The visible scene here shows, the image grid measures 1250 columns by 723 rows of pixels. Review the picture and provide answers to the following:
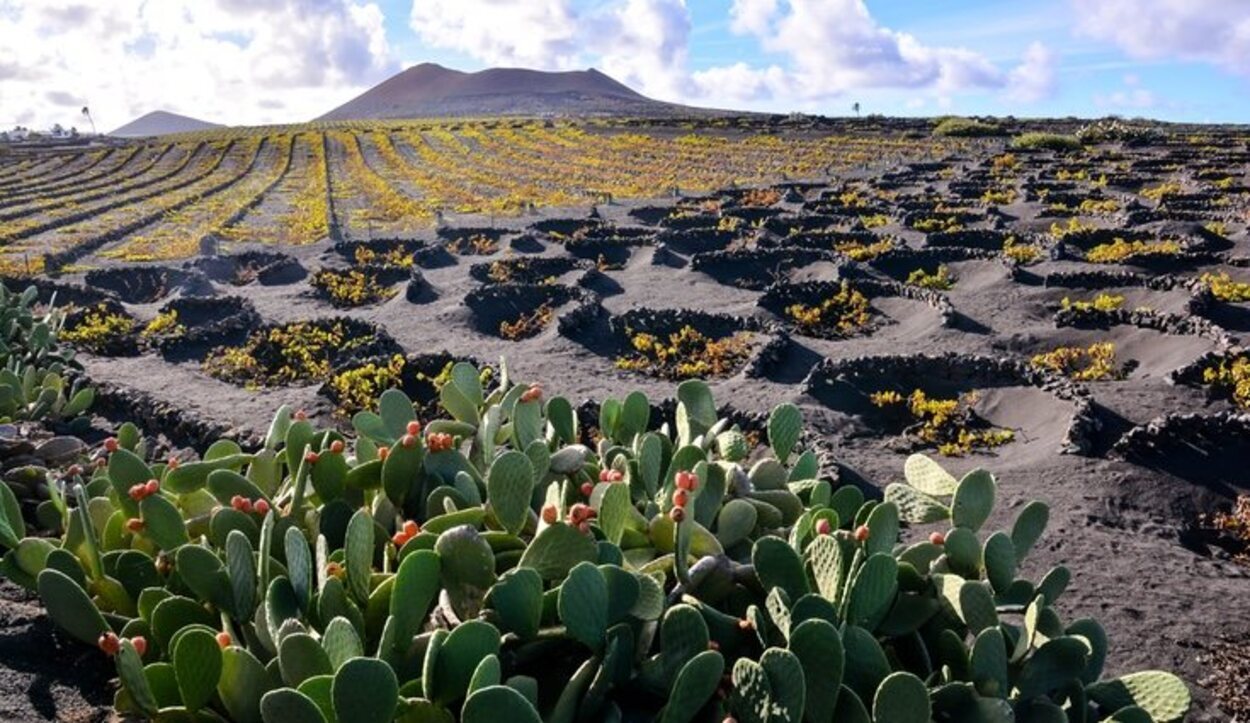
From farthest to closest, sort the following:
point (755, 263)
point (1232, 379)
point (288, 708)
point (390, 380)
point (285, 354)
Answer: point (755, 263), point (285, 354), point (390, 380), point (1232, 379), point (288, 708)

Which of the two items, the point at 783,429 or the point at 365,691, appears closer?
the point at 365,691

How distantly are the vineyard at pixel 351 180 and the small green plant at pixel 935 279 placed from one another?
10.9m

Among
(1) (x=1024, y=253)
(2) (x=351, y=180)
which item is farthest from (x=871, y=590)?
(2) (x=351, y=180)

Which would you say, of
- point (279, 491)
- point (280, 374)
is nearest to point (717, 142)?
point (280, 374)

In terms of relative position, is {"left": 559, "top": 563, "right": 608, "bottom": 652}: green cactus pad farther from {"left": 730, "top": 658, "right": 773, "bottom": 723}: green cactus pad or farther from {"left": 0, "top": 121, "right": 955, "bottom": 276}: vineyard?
{"left": 0, "top": 121, "right": 955, "bottom": 276}: vineyard

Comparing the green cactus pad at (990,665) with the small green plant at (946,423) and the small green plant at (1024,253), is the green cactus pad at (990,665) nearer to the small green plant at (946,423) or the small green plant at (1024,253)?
the small green plant at (946,423)

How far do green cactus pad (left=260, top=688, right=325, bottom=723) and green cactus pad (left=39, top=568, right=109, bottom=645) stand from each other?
3.55 feet

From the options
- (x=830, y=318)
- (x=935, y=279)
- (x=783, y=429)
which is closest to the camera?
(x=783, y=429)

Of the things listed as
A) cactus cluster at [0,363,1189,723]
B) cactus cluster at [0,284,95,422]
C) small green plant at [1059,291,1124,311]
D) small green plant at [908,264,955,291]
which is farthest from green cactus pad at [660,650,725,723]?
small green plant at [908,264,955,291]

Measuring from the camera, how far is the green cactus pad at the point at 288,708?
2324 millimetres

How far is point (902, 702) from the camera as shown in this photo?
96.6 inches

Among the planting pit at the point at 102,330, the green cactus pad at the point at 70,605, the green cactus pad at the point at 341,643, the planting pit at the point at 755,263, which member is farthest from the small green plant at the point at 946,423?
the planting pit at the point at 102,330

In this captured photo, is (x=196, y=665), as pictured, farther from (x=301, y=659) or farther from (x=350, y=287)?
(x=350, y=287)

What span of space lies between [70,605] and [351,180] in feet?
109
